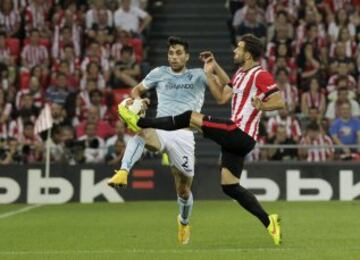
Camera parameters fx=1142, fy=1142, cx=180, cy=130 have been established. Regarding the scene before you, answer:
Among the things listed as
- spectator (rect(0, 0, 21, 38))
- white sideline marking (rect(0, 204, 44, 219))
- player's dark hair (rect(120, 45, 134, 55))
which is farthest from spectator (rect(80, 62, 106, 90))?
white sideline marking (rect(0, 204, 44, 219))

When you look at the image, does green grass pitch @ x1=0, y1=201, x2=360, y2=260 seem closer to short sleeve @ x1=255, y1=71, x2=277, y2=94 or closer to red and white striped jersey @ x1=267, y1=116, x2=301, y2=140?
short sleeve @ x1=255, y1=71, x2=277, y2=94

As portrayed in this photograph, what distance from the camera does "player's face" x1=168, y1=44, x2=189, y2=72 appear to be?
12.4 metres

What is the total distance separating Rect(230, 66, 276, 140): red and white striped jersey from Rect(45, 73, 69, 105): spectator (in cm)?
1056

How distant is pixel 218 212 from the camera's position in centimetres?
1730

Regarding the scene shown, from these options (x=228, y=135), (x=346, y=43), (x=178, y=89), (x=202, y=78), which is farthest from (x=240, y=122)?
(x=346, y=43)

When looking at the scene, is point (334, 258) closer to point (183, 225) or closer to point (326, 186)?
point (183, 225)

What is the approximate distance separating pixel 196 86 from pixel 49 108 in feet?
26.6

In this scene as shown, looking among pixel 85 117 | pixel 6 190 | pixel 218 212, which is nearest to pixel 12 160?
pixel 6 190

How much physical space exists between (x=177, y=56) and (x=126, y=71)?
394 inches

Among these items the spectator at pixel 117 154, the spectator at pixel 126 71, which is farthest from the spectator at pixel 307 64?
the spectator at pixel 117 154

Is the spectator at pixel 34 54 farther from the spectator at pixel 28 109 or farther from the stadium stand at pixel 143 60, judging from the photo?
the spectator at pixel 28 109

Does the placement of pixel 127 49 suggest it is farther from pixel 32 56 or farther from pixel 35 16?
pixel 35 16

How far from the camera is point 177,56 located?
12.5 meters

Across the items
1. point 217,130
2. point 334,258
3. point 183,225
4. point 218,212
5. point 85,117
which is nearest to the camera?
point 334,258
